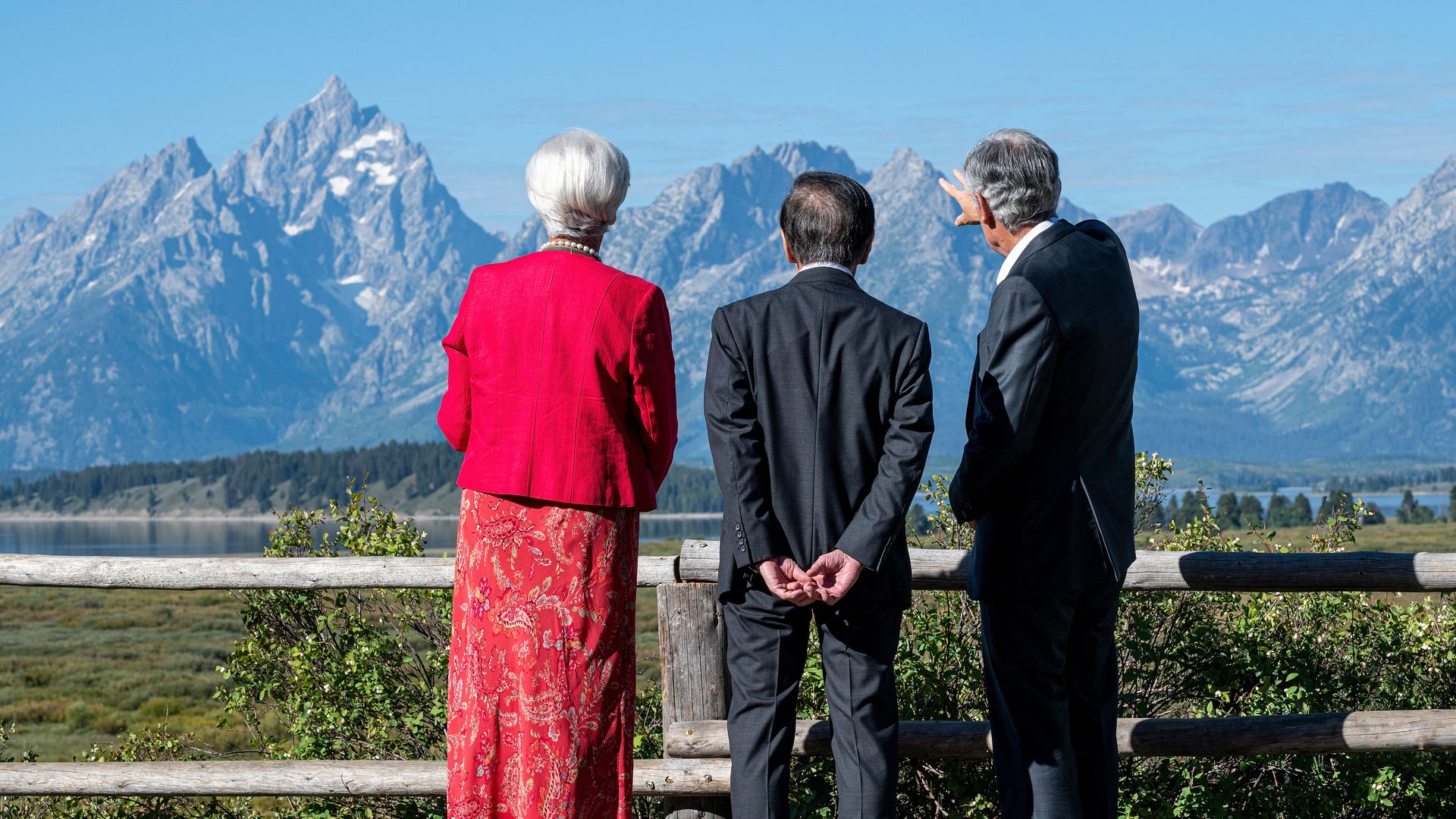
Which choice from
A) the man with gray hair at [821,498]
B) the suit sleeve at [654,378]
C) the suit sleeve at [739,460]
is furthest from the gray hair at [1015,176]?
the suit sleeve at [654,378]

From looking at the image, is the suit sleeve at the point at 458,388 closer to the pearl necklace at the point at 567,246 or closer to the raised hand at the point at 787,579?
the pearl necklace at the point at 567,246

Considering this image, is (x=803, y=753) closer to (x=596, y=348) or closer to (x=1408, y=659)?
(x=596, y=348)

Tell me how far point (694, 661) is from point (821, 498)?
3.24ft

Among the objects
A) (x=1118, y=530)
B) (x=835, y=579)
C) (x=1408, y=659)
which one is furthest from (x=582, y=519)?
(x=1408, y=659)

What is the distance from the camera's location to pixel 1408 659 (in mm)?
5684

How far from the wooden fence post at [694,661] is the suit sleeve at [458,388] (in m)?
0.88

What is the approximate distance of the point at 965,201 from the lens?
3812 millimetres

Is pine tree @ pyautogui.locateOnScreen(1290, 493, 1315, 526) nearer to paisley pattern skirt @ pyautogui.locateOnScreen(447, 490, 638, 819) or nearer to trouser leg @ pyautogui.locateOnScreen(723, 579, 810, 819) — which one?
trouser leg @ pyautogui.locateOnScreen(723, 579, 810, 819)

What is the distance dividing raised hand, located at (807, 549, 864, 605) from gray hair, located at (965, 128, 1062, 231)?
107 cm

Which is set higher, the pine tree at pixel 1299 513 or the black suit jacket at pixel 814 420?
the black suit jacket at pixel 814 420

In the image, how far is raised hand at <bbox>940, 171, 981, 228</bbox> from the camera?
3744 mm

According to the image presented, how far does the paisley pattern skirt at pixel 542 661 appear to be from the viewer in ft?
11.7

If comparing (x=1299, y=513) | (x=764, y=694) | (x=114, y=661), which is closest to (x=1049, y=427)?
(x=764, y=694)

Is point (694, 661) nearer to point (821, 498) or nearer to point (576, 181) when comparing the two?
point (821, 498)
